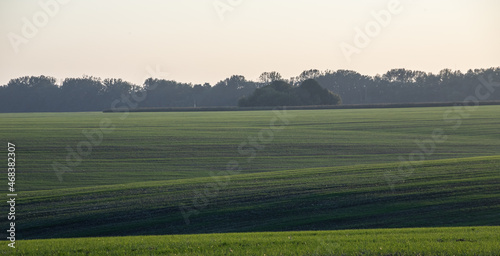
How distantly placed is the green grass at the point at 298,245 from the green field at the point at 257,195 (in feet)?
0.10

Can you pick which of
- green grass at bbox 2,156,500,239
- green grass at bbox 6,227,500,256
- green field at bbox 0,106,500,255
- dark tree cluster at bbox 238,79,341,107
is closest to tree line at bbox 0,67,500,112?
dark tree cluster at bbox 238,79,341,107

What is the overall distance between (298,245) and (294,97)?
401 feet

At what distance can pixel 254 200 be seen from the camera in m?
25.8

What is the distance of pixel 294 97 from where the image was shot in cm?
13700

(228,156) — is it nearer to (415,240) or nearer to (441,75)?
(415,240)

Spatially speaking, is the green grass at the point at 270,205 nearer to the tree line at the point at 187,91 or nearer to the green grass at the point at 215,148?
the green grass at the point at 215,148

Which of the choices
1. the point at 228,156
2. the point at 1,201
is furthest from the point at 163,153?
the point at 1,201

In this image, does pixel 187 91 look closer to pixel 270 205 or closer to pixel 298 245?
pixel 270 205

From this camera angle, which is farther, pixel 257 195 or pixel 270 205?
pixel 257 195

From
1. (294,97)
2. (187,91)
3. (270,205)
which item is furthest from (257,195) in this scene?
(187,91)

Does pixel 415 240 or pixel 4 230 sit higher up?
pixel 415 240

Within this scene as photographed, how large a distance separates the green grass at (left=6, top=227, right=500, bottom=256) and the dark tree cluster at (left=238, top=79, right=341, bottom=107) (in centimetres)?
11858

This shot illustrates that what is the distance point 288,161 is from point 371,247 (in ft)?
95.6

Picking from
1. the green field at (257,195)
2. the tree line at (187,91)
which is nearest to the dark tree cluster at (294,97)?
the tree line at (187,91)
